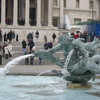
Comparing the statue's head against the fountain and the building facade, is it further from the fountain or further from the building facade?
the building facade

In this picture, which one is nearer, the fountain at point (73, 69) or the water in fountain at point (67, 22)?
the fountain at point (73, 69)

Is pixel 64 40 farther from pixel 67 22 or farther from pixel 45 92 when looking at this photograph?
pixel 67 22

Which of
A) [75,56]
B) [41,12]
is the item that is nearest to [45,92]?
[75,56]

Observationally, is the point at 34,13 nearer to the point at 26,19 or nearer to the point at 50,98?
the point at 26,19

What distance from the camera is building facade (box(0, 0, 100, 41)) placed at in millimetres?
60594

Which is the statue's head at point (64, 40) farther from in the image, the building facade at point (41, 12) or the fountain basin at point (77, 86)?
the building facade at point (41, 12)

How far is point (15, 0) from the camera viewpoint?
60625mm

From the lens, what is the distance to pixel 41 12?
66.1m

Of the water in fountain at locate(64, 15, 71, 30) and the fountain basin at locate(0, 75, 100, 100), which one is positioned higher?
the water in fountain at locate(64, 15, 71, 30)

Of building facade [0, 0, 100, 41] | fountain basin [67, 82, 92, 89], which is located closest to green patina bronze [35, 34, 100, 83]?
fountain basin [67, 82, 92, 89]

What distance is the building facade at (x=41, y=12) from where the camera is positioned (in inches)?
2386

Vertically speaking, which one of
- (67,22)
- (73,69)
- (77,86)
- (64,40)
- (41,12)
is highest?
(41,12)

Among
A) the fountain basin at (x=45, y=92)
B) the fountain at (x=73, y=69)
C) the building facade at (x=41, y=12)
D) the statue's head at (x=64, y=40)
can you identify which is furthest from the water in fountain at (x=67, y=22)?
the statue's head at (x=64, y=40)

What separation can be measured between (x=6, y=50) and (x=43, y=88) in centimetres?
1992
